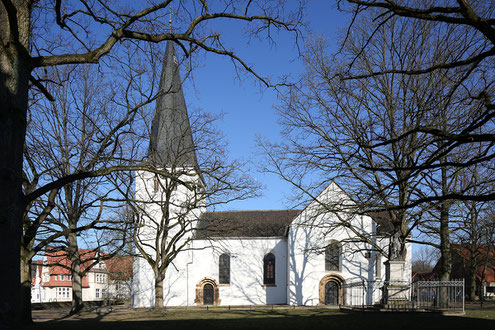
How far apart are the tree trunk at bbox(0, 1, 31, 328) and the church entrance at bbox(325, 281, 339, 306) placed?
1297 inches

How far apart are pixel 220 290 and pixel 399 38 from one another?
27.2m

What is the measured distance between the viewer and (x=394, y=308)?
17281 mm

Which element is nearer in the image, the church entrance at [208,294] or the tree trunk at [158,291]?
the tree trunk at [158,291]

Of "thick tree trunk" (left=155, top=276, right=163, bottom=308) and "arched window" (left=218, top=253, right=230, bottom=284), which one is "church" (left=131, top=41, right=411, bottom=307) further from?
"thick tree trunk" (left=155, top=276, right=163, bottom=308)

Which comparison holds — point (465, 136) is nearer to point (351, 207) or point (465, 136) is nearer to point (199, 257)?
point (351, 207)

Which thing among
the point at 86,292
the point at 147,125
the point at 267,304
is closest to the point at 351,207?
the point at 147,125

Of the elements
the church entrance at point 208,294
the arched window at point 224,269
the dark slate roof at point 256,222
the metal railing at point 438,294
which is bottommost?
the church entrance at point 208,294

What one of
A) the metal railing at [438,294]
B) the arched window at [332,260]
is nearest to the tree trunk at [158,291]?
the metal railing at [438,294]

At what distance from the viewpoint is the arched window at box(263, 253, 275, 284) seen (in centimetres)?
3962

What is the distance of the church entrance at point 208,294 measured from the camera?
3952 centimetres

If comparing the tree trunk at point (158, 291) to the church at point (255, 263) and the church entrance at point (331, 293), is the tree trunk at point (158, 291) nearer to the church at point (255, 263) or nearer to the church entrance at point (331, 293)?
the church at point (255, 263)

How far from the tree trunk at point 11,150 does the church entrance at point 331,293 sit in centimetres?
3294

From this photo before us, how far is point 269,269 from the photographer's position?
4000 centimetres

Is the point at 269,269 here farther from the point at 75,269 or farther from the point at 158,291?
the point at 75,269
